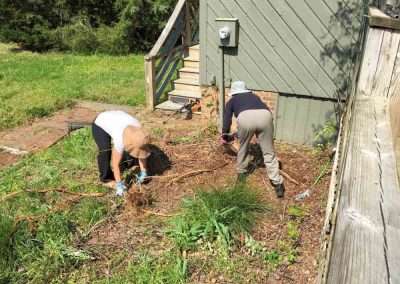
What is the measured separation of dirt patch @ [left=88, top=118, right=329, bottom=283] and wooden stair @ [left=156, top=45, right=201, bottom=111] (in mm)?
1115

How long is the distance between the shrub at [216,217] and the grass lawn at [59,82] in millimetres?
4508

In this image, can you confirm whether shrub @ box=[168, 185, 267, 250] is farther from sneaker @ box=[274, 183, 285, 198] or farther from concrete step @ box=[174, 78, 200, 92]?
concrete step @ box=[174, 78, 200, 92]

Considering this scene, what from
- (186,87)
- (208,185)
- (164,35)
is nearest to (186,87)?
(186,87)

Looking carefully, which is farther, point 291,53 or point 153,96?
point 153,96

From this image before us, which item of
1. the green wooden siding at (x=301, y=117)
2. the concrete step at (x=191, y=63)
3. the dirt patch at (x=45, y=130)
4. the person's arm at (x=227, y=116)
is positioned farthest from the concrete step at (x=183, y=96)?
the person's arm at (x=227, y=116)

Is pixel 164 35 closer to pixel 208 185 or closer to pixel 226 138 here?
pixel 226 138

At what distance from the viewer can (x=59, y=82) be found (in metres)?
9.48

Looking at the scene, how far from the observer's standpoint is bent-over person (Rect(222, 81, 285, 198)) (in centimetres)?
419

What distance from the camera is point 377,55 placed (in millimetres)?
2078

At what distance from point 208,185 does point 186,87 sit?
3539mm

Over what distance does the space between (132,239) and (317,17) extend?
3.85 meters

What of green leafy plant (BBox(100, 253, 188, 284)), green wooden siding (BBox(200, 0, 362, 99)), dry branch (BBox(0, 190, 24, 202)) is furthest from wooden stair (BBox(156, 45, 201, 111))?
green leafy plant (BBox(100, 253, 188, 284))

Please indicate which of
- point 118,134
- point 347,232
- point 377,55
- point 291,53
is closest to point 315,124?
point 291,53

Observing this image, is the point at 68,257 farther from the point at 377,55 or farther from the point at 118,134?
the point at 377,55
